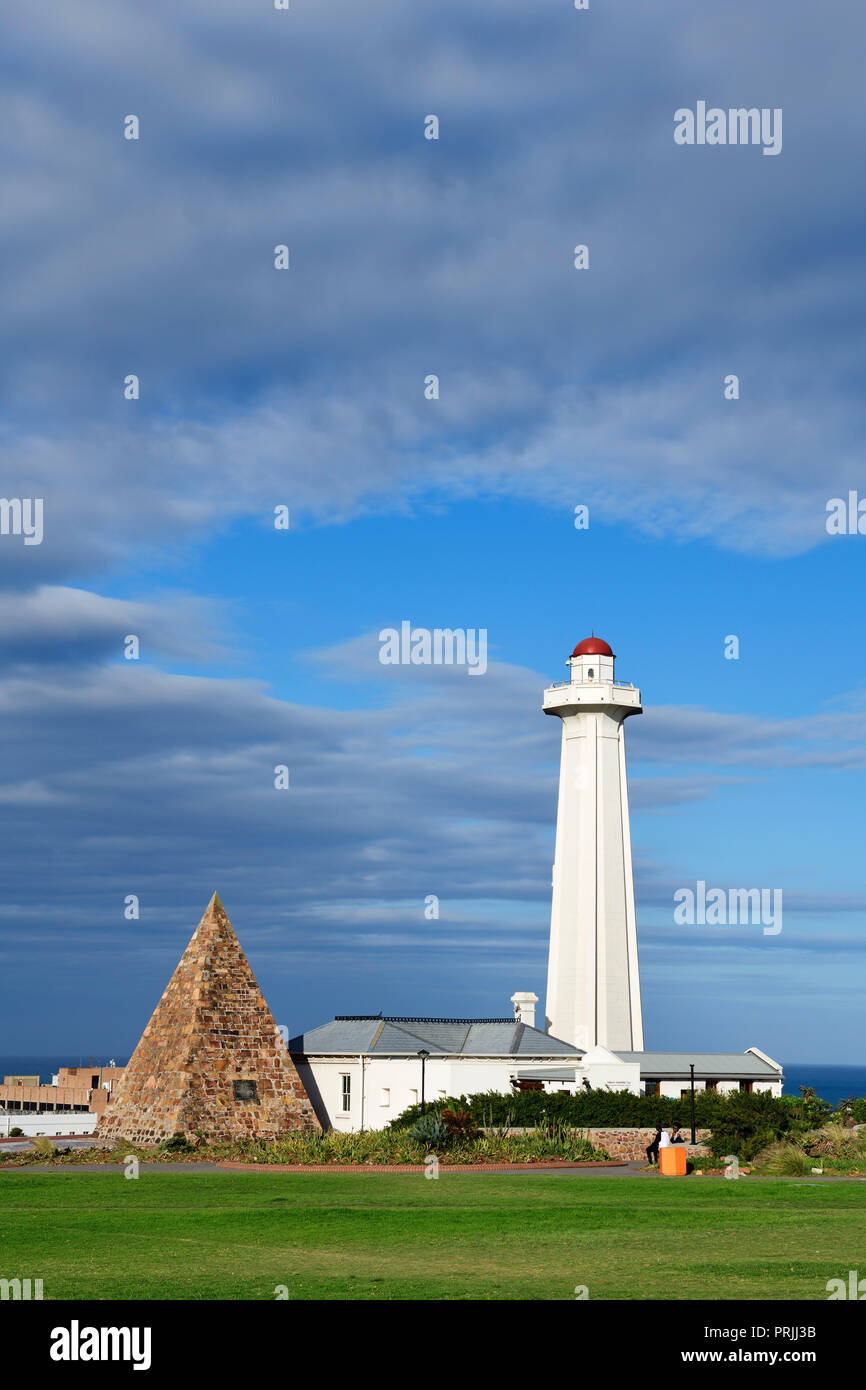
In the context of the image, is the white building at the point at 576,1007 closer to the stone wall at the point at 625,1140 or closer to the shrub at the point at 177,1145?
the stone wall at the point at 625,1140

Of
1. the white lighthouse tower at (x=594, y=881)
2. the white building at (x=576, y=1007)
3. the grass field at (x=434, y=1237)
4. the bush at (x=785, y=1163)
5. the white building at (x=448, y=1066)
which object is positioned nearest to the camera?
the grass field at (x=434, y=1237)

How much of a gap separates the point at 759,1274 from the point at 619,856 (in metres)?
35.1

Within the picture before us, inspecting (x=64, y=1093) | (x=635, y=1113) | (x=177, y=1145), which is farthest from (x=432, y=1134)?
(x=64, y=1093)

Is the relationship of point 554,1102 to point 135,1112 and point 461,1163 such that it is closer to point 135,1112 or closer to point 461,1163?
point 461,1163

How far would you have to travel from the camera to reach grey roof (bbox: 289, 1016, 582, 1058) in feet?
153

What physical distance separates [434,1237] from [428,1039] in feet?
101

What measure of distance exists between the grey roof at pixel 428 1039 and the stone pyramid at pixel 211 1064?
267 inches

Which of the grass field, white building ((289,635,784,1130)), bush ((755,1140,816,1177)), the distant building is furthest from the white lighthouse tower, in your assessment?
the distant building

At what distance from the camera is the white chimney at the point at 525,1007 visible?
163 ft

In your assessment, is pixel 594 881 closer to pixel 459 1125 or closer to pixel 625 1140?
pixel 625 1140

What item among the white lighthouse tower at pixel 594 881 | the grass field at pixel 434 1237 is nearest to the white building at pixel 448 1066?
the white lighthouse tower at pixel 594 881

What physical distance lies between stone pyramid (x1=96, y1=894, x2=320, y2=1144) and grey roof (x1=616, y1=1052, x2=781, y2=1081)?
531 inches
